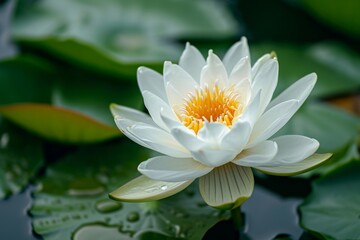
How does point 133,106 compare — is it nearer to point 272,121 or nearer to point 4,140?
point 4,140

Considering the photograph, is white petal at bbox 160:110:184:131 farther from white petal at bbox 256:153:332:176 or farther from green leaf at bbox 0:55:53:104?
green leaf at bbox 0:55:53:104

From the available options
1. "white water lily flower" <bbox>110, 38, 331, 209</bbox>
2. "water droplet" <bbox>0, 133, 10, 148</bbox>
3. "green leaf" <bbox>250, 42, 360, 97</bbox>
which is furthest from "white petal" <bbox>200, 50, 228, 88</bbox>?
"water droplet" <bbox>0, 133, 10, 148</bbox>

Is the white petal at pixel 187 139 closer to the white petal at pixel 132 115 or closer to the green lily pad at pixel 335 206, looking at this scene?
the white petal at pixel 132 115

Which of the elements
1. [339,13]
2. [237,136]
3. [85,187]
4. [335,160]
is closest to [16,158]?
[85,187]

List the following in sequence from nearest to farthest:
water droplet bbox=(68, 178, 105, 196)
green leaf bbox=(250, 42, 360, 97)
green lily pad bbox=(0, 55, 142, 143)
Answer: water droplet bbox=(68, 178, 105, 196) < green lily pad bbox=(0, 55, 142, 143) < green leaf bbox=(250, 42, 360, 97)

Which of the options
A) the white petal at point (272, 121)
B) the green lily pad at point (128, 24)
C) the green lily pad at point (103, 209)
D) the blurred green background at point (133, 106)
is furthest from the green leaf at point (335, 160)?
the green lily pad at point (128, 24)

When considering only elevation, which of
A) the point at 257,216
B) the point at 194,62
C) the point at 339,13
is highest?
the point at 339,13

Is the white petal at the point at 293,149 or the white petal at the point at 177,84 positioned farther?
the white petal at the point at 177,84
